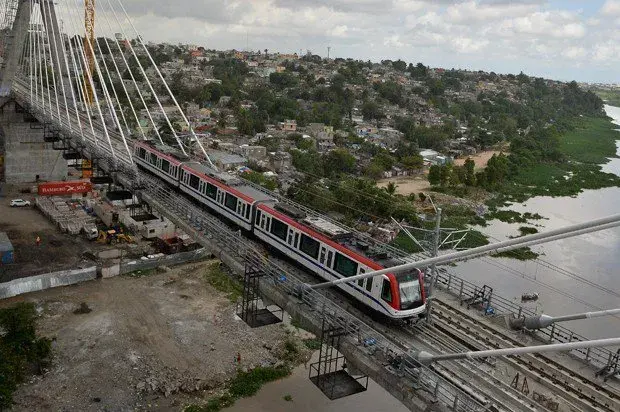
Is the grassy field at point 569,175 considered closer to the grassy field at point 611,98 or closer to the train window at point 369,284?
the train window at point 369,284

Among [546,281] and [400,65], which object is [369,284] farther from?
[400,65]

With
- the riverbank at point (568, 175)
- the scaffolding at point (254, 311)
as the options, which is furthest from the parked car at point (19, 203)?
the riverbank at point (568, 175)

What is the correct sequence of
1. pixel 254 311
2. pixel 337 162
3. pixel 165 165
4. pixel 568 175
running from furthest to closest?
pixel 568 175 < pixel 337 162 < pixel 165 165 < pixel 254 311

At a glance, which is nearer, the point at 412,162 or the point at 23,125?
the point at 23,125

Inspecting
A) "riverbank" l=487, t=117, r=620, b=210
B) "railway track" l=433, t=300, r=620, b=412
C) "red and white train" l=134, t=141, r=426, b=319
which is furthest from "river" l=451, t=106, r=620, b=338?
"red and white train" l=134, t=141, r=426, b=319

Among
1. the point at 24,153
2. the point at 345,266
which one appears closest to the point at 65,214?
the point at 24,153

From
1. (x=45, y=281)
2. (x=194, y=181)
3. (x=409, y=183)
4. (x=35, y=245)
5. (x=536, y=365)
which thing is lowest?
(x=45, y=281)
